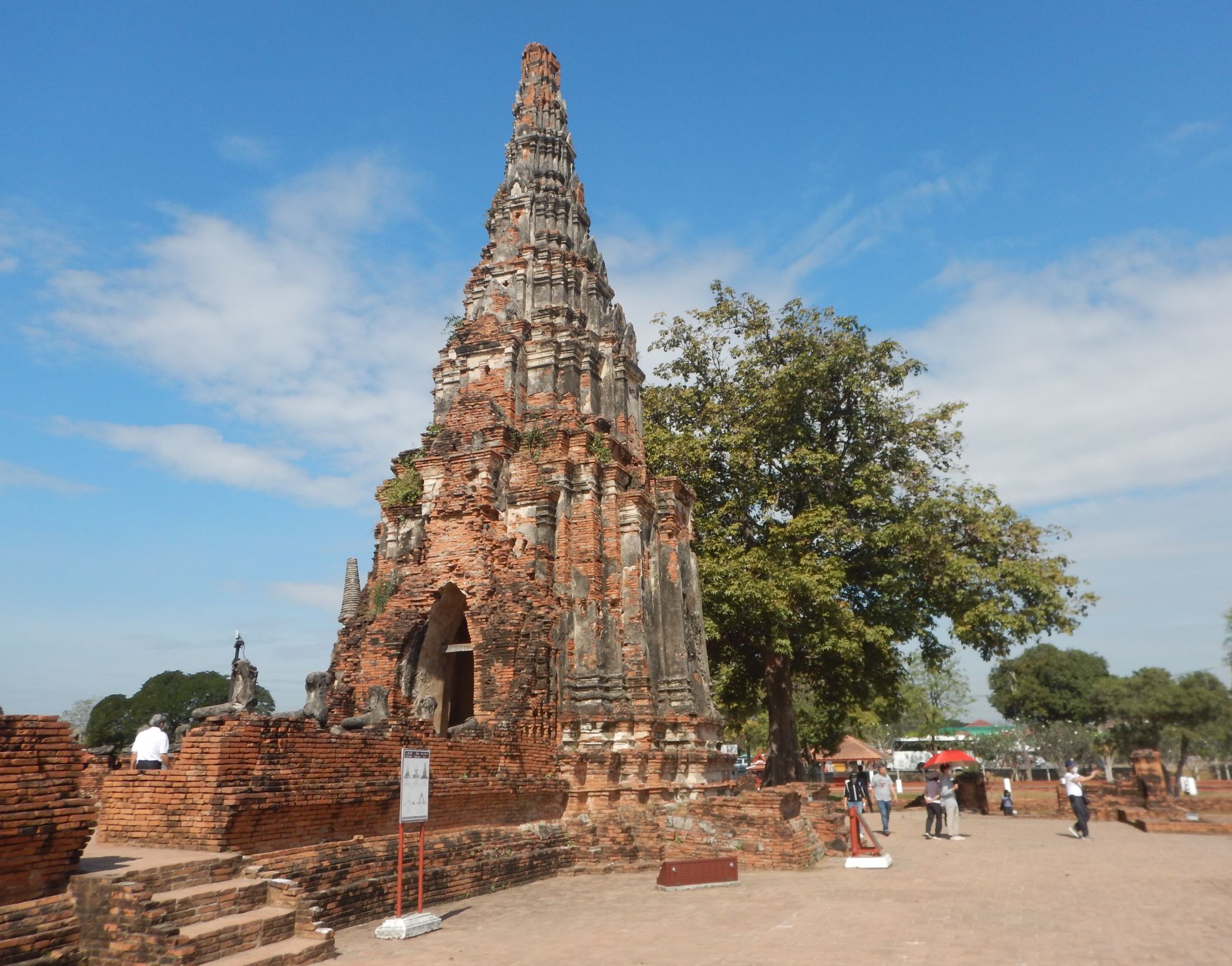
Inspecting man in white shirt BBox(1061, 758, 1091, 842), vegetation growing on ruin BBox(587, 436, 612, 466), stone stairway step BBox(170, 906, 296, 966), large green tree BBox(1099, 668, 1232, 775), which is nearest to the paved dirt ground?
stone stairway step BBox(170, 906, 296, 966)

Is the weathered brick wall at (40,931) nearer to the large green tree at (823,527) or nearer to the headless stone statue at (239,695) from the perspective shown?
the headless stone statue at (239,695)

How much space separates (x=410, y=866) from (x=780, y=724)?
1484cm

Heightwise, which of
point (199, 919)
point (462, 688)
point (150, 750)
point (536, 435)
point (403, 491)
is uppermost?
point (536, 435)

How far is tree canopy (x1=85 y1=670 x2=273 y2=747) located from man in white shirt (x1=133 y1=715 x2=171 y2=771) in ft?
118

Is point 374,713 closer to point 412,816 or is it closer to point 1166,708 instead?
point 412,816

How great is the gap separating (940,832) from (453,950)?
42.8 feet

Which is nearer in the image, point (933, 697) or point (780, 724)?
point (780, 724)

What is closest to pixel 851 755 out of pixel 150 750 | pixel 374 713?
pixel 374 713

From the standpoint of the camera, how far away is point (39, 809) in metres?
6.15

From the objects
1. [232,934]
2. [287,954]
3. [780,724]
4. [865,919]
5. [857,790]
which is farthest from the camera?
[780,724]

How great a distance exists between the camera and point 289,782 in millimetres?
8477

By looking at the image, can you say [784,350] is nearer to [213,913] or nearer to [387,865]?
[387,865]

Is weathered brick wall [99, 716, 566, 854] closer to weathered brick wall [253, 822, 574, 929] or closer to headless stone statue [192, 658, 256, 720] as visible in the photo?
weathered brick wall [253, 822, 574, 929]

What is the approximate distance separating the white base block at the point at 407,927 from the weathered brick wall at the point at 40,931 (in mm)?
2590
